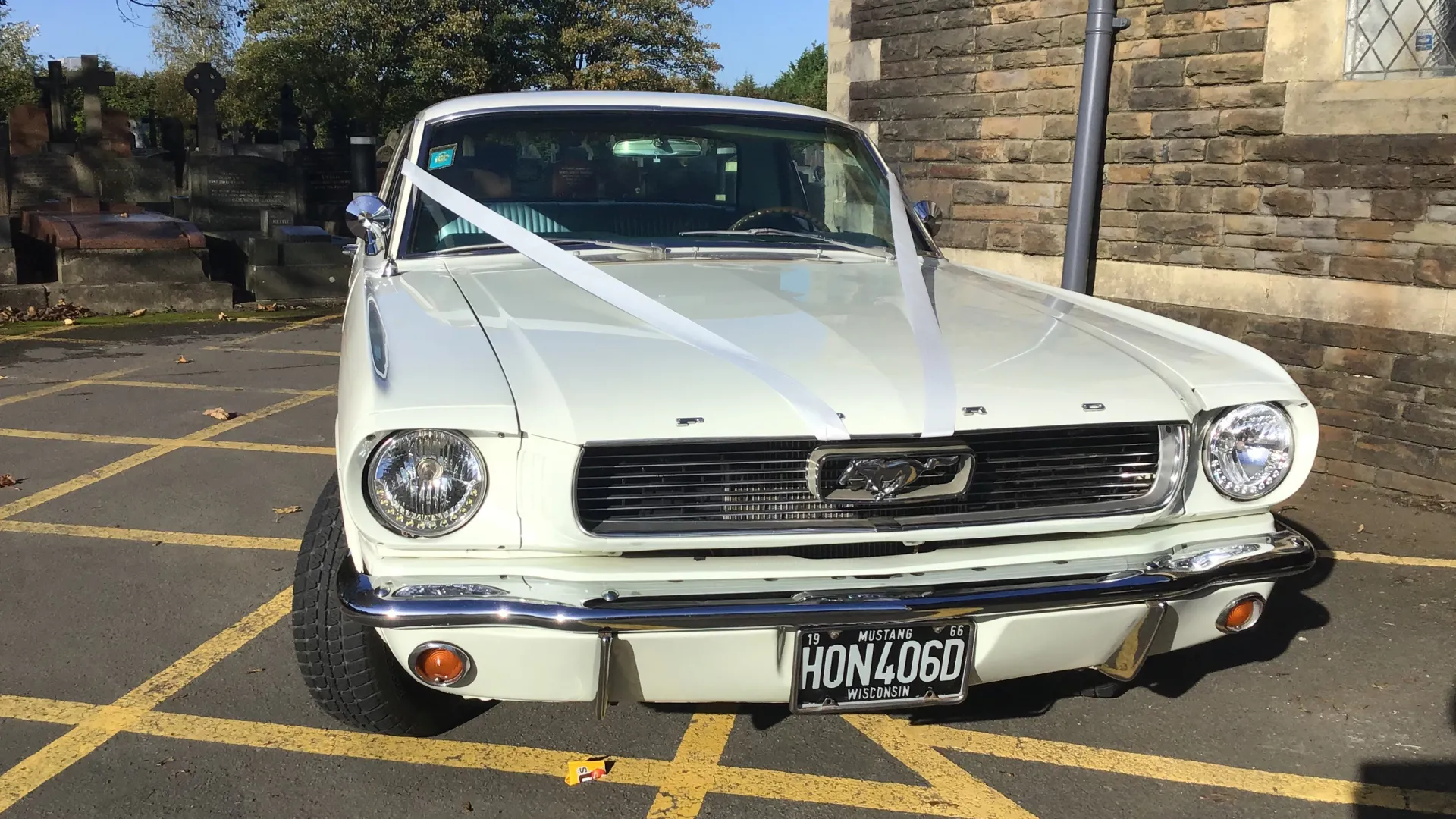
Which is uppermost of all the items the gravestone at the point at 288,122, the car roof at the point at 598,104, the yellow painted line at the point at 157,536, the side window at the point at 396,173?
the gravestone at the point at 288,122

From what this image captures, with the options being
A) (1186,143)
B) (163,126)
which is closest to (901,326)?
(1186,143)

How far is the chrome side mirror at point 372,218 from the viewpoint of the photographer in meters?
3.75

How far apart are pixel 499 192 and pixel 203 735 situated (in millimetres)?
1837

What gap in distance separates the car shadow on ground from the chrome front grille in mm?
937

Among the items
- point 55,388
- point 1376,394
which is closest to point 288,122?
point 55,388

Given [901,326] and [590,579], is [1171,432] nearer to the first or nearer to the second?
[901,326]

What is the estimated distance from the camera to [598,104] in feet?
13.0

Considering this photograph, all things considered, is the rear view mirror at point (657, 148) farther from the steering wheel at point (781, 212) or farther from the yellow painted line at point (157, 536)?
the yellow painted line at point (157, 536)

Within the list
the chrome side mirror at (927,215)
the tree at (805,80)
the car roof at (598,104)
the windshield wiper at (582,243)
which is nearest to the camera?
the windshield wiper at (582,243)

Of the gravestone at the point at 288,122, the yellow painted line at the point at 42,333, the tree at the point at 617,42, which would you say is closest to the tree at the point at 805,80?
the tree at the point at 617,42

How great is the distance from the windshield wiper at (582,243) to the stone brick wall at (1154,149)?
3.76 m

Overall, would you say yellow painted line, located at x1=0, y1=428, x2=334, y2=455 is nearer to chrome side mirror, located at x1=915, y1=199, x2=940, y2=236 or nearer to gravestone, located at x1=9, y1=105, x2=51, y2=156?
chrome side mirror, located at x1=915, y1=199, x2=940, y2=236

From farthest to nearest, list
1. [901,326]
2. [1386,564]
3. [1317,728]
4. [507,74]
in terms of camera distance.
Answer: [507,74] < [1386,564] < [1317,728] < [901,326]

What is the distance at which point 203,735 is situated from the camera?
299cm
